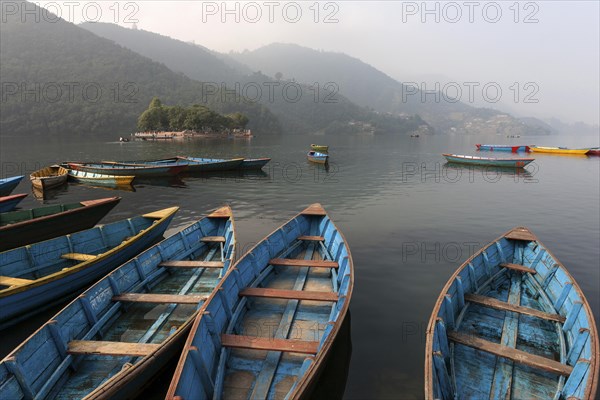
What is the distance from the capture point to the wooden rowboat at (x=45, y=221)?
15.0 metres

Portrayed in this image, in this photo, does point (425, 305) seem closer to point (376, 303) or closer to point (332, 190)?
point (376, 303)

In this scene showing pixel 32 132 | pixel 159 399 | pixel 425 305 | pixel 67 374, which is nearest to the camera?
pixel 67 374

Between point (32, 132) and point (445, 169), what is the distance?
13968 cm

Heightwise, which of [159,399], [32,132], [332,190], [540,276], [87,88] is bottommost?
[159,399]

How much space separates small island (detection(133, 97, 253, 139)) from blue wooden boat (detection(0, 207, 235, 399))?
107 meters

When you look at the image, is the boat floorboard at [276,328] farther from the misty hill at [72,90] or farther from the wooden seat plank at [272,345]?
the misty hill at [72,90]

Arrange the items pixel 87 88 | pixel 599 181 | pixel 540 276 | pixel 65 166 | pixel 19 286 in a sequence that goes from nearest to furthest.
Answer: pixel 19 286 < pixel 540 276 < pixel 65 166 < pixel 599 181 < pixel 87 88

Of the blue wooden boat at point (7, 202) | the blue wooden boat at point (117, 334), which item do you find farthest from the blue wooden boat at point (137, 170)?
the blue wooden boat at point (117, 334)

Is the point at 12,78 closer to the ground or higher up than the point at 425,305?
higher up

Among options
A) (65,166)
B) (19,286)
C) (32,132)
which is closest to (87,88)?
(32,132)

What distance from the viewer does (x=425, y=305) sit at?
41.5 feet

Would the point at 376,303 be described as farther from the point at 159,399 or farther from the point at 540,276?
the point at 159,399

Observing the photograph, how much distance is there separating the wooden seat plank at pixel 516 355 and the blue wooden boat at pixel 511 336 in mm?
19

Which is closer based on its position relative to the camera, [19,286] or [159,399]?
[159,399]
